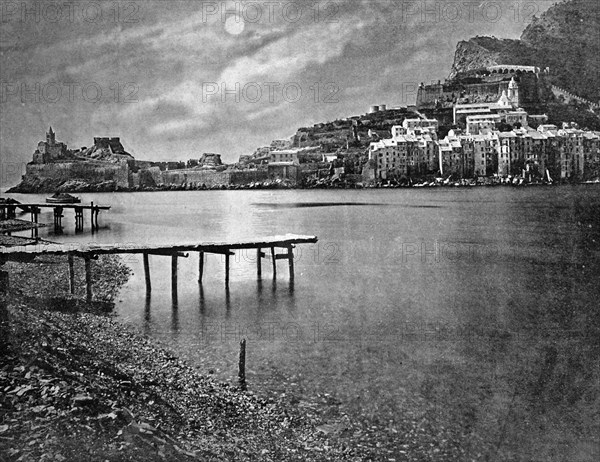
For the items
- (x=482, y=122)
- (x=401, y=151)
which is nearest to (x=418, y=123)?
(x=401, y=151)

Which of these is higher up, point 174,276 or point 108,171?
point 108,171

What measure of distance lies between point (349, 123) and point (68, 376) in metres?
2.59

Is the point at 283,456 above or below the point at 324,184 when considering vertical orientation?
below

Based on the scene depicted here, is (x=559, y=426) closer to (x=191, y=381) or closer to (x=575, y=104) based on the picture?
(x=191, y=381)

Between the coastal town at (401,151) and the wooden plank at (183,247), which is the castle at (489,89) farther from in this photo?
the wooden plank at (183,247)

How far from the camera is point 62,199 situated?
13.2ft

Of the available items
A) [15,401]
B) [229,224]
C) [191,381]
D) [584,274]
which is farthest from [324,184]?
[584,274]

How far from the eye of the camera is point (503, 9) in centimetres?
392

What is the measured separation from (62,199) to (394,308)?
108 inches

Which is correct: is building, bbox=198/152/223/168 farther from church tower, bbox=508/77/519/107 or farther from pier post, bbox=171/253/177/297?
church tower, bbox=508/77/519/107

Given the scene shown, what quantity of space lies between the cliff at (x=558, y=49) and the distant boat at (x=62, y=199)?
3.04 meters

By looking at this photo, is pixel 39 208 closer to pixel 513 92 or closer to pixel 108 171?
pixel 108 171

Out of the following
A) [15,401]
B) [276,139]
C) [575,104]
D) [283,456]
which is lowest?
[283,456]

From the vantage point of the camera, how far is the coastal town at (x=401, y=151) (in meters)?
3.91
